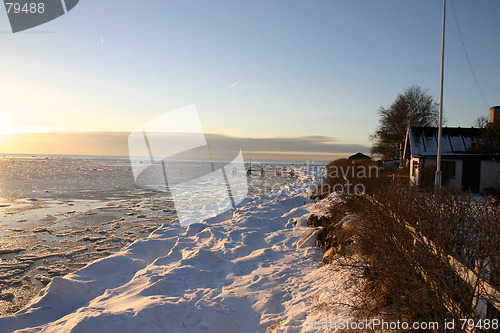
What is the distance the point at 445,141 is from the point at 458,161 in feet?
5.48

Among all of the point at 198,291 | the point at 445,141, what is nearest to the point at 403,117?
the point at 445,141

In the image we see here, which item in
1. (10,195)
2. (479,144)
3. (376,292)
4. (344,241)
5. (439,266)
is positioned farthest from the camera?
(10,195)

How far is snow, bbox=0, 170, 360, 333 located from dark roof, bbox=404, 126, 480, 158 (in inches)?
533

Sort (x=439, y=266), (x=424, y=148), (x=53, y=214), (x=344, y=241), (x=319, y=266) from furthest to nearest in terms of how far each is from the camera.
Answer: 1. (x=424, y=148)
2. (x=53, y=214)
3. (x=319, y=266)
4. (x=344, y=241)
5. (x=439, y=266)

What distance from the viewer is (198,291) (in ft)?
23.6

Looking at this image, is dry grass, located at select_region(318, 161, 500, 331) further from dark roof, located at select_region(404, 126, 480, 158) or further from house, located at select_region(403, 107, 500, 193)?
dark roof, located at select_region(404, 126, 480, 158)

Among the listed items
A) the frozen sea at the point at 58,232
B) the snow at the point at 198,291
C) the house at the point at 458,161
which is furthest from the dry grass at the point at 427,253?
the house at the point at 458,161

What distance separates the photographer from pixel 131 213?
18297mm

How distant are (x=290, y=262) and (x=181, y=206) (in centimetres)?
1371

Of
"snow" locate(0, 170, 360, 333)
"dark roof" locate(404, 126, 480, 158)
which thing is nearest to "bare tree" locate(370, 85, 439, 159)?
"dark roof" locate(404, 126, 480, 158)

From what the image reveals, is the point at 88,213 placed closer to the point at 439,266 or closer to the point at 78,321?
the point at 78,321

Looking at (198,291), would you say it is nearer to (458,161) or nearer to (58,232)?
(58,232)

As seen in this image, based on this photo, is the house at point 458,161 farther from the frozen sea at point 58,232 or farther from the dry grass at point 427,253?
the frozen sea at point 58,232

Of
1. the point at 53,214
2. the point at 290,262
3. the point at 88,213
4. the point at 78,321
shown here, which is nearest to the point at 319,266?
the point at 290,262
